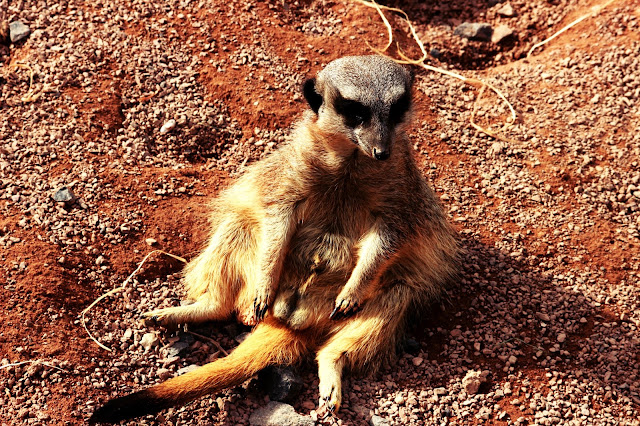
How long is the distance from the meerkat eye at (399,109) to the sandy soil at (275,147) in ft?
3.51

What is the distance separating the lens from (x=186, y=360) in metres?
3.19

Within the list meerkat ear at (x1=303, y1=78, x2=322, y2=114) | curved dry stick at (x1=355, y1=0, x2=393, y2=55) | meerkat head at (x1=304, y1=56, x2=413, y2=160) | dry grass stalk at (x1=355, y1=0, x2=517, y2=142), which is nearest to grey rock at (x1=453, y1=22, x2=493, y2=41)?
dry grass stalk at (x1=355, y1=0, x2=517, y2=142)

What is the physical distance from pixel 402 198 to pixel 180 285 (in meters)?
1.17

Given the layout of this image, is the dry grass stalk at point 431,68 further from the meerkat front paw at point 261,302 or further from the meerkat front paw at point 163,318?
the meerkat front paw at point 163,318

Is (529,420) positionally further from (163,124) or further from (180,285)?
(163,124)

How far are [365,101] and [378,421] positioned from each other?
131 centimetres

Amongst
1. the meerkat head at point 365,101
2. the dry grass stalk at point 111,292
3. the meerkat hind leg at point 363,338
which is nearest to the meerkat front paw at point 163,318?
the dry grass stalk at point 111,292

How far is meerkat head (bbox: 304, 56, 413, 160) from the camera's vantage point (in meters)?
2.77

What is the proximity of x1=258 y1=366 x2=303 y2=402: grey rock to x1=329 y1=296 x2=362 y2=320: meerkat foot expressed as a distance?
0.31 metres

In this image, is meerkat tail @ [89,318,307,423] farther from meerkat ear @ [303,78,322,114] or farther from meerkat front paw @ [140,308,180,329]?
meerkat ear @ [303,78,322,114]

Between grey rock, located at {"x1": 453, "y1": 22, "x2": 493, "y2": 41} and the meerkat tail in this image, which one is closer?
the meerkat tail

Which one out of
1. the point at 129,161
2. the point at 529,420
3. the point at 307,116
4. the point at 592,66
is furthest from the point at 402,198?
the point at 592,66

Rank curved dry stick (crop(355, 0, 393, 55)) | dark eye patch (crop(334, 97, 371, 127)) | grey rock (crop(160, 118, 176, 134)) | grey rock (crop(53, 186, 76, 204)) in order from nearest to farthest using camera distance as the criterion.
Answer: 1. dark eye patch (crop(334, 97, 371, 127))
2. grey rock (crop(53, 186, 76, 204))
3. grey rock (crop(160, 118, 176, 134))
4. curved dry stick (crop(355, 0, 393, 55))

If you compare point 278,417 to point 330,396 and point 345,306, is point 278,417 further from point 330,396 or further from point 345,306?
point 345,306
